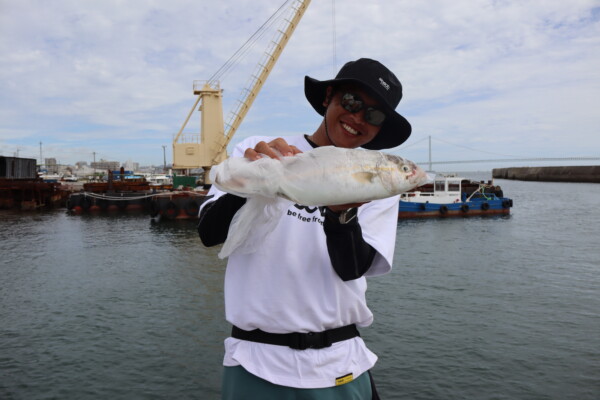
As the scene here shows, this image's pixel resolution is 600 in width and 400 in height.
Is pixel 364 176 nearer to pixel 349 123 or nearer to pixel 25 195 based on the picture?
pixel 349 123

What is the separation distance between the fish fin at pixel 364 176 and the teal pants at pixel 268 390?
1.00 m

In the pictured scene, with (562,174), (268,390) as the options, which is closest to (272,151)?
(268,390)

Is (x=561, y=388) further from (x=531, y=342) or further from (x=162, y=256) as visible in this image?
(x=162, y=256)

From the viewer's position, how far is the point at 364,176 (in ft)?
5.91

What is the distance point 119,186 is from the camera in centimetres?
4659

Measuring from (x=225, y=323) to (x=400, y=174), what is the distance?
994cm

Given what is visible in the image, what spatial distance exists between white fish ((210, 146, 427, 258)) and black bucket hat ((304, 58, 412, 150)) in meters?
0.45

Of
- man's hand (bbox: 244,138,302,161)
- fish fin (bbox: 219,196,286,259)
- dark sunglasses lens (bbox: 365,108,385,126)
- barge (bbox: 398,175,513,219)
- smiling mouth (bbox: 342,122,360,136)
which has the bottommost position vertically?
barge (bbox: 398,175,513,219)

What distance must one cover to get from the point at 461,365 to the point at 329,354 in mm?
7603

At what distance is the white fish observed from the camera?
1.75 meters

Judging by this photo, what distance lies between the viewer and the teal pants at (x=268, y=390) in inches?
80.4

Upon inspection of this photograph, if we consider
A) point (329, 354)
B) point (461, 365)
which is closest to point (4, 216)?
point (461, 365)

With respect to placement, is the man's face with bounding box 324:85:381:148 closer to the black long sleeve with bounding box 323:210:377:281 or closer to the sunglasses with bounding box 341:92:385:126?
the sunglasses with bounding box 341:92:385:126

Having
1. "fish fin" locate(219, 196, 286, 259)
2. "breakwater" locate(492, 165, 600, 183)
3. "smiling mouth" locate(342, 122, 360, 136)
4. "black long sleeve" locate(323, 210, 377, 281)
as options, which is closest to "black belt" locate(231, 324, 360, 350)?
"black long sleeve" locate(323, 210, 377, 281)
